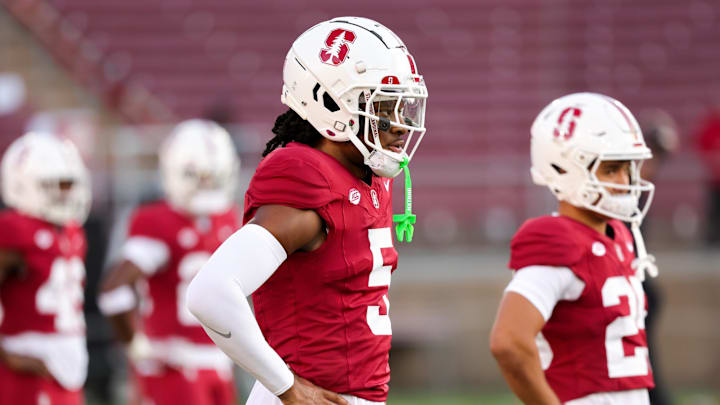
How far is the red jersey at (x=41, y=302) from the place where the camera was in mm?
4812

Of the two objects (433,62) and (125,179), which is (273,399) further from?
(433,62)

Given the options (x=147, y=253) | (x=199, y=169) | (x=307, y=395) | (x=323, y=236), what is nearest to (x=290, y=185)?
(x=323, y=236)

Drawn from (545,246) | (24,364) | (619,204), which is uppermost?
(619,204)

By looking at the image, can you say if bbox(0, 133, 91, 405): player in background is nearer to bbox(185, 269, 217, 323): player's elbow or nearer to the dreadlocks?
the dreadlocks

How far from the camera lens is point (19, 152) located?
5.25m

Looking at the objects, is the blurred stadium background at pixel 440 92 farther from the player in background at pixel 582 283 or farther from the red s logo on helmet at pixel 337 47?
the red s logo on helmet at pixel 337 47

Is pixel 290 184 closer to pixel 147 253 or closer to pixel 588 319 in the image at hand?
pixel 588 319

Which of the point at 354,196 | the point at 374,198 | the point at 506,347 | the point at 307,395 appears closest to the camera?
the point at 307,395

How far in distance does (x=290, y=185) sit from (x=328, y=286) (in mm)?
303

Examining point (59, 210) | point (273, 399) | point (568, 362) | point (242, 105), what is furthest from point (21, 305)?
point (242, 105)

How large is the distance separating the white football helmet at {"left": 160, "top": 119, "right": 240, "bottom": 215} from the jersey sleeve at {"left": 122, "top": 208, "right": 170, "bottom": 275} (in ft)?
0.75

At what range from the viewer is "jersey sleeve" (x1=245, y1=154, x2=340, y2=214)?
2.66 metres

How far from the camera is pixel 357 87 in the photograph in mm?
2826

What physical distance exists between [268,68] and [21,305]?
7810 mm
